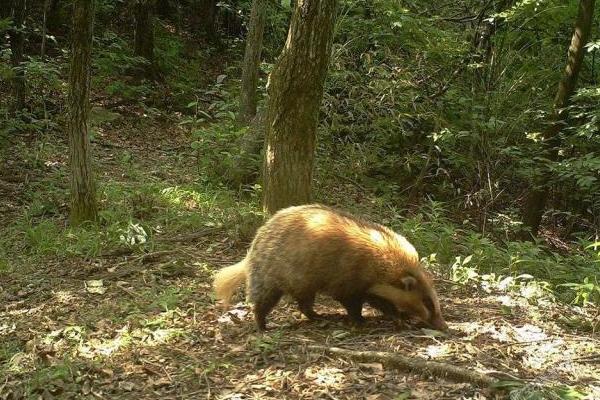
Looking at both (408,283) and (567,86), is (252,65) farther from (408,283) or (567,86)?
(408,283)

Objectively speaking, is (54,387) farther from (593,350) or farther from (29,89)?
(29,89)

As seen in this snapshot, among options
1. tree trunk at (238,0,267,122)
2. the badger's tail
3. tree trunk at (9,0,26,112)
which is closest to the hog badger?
the badger's tail

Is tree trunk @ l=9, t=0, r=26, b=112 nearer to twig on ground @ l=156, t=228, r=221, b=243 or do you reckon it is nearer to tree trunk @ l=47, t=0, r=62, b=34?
tree trunk @ l=47, t=0, r=62, b=34

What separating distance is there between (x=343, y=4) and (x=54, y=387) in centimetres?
940

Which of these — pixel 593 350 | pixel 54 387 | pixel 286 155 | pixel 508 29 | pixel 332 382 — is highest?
pixel 508 29

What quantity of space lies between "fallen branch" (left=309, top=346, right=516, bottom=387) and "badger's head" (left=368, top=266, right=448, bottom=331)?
2.30ft

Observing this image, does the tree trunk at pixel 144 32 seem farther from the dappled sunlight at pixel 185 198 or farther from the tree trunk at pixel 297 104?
the tree trunk at pixel 297 104

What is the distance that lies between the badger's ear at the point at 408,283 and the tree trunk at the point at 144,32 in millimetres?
14552

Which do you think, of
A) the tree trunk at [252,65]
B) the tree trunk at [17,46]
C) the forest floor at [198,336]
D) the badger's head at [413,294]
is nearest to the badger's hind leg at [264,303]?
the forest floor at [198,336]

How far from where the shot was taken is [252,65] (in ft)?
42.9

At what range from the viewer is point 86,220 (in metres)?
8.54

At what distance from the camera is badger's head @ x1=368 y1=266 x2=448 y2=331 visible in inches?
201

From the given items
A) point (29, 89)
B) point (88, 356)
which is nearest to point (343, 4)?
point (29, 89)

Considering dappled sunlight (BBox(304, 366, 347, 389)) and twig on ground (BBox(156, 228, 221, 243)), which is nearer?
dappled sunlight (BBox(304, 366, 347, 389))
